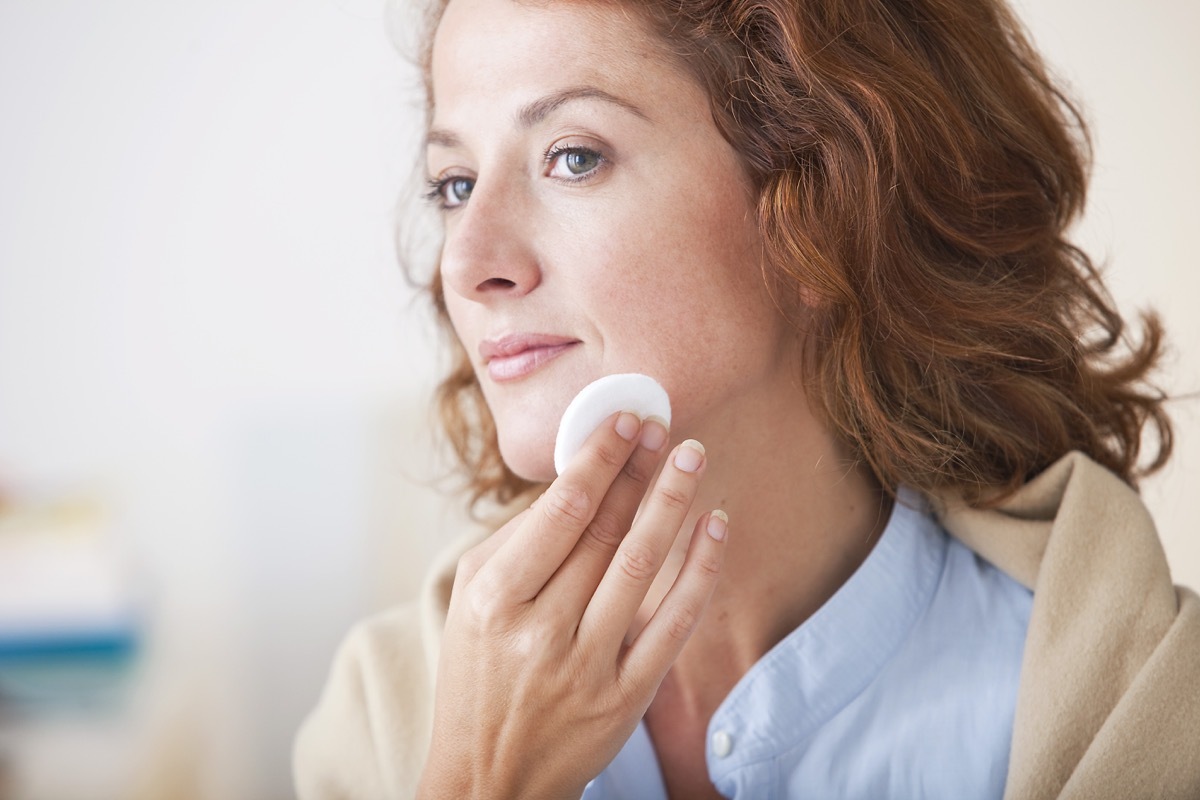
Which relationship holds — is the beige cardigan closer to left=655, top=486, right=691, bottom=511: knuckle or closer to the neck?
the neck

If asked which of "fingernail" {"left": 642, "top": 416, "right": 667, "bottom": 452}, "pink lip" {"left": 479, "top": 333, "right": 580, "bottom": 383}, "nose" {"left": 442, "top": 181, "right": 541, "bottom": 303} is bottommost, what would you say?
"fingernail" {"left": 642, "top": 416, "right": 667, "bottom": 452}

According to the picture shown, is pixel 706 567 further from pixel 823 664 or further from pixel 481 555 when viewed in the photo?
pixel 823 664

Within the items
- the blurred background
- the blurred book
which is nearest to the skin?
the blurred background

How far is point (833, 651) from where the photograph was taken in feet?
4.24

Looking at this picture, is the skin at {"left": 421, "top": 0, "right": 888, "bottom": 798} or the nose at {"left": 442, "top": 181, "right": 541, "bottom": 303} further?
the nose at {"left": 442, "top": 181, "right": 541, "bottom": 303}

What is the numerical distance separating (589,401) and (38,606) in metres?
1.55

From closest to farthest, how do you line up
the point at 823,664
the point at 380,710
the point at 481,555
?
the point at 481,555 → the point at 823,664 → the point at 380,710

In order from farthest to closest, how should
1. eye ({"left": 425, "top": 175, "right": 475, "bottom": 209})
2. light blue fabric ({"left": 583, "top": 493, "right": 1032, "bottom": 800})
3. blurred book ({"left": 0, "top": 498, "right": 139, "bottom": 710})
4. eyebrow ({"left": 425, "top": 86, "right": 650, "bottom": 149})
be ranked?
blurred book ({"left": 0, "top": 498, "right": 139, "bottom": 710})
eye ({"left": 425, "top": 175, "right": 475, "bottom": 209})
light blue fabric ({"left": 583, "top": 493, "right": 1032, "bottom": 800})
eyebrow ({"left": 425, "top": 86, "right": 650, "bottom": 149})

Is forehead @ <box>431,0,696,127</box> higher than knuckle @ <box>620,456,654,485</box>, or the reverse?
forehead @ <box>431,0,696,127</box>

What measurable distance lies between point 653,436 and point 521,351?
223 mm

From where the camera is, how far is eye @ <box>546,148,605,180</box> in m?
1.15

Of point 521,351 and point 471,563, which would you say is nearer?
point 471,563

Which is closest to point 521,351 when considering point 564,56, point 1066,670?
point 564,56

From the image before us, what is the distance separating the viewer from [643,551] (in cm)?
98
